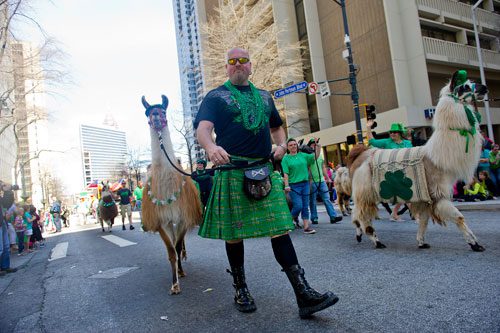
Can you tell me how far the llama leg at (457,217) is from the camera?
4.36 metres

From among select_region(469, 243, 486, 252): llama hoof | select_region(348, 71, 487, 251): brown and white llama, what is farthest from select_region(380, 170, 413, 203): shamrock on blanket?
select_region(469, 243, 486, 252): llama hoof

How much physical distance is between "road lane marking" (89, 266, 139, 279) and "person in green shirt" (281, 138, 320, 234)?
343 centimetres

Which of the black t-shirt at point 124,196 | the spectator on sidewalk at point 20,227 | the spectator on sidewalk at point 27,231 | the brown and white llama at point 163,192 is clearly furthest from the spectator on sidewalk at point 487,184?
the spectator on sidewalk at point 27,231

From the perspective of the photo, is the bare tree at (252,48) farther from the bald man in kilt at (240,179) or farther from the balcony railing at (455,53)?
the bald man in kilt at (240,179)

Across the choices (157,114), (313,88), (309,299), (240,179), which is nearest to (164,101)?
(157,114)

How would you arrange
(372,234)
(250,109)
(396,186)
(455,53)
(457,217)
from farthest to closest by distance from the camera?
(455,53), (372,234), (396,186), (457,217), (250,109)

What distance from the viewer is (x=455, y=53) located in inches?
874

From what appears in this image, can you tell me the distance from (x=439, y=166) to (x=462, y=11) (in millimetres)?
24359

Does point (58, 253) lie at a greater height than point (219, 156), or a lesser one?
lesser

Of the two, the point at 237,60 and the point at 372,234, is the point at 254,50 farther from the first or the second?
the point at 237,60

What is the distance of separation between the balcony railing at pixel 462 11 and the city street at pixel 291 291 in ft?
64.2

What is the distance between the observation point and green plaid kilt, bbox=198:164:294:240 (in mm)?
2902

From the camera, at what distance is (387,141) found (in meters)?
7.18

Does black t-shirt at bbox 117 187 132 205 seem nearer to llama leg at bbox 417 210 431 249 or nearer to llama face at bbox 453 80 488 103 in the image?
llama leg at bbox 417 210 431 249
